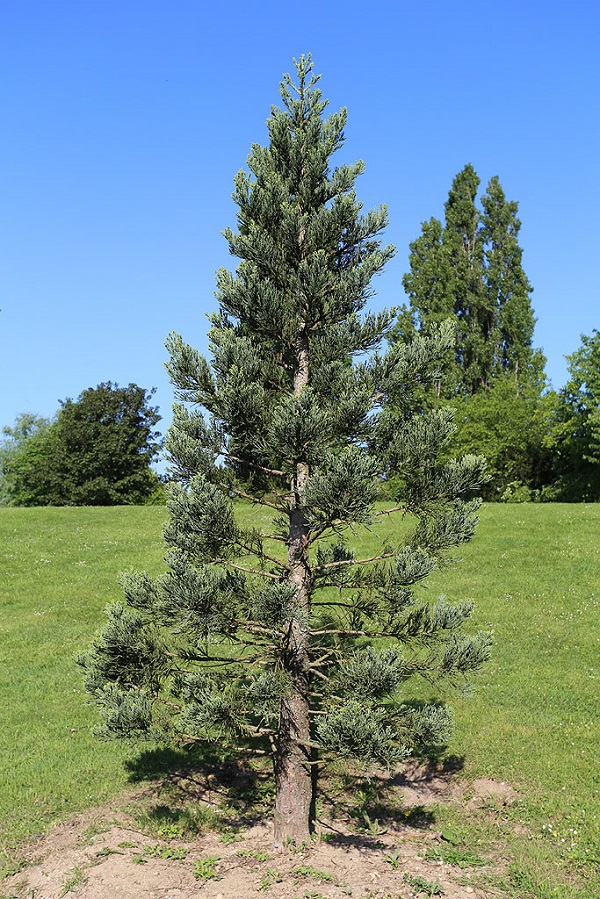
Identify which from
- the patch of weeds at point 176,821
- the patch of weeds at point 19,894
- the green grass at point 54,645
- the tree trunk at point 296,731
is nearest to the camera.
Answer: the patch of weeds at point 19,894

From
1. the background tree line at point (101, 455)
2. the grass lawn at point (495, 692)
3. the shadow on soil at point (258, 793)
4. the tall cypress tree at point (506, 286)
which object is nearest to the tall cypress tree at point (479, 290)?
the tall cypress tree at point (506, 286)

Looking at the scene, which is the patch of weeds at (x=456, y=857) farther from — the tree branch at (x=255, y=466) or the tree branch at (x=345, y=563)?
the tree branch at (x=255, y=466)

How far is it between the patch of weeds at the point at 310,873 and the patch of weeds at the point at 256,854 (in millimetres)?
542

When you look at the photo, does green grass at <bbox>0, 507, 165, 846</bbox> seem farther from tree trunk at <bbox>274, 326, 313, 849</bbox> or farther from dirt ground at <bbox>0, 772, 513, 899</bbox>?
tree trunk at <bbox>274, 326, 313, 849</bbox>

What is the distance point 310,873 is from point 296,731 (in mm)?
1669

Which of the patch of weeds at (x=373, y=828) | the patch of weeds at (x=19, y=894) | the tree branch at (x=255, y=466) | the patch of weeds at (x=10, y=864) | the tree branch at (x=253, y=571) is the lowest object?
the patch of weeds at (x=19, y=894)

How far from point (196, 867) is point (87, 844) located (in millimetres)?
1646

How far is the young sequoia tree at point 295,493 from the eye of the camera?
9.23m

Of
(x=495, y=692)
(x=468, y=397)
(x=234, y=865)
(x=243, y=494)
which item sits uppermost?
(x=468, y=397)

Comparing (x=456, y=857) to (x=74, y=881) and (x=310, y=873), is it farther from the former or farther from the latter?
(x=74, y=881)

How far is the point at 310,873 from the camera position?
8953mm

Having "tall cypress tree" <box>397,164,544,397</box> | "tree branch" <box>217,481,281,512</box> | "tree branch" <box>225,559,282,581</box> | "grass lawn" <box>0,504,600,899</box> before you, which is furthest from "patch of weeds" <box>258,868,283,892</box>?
"tall cypress tree" <box>397,164,544,397</box>

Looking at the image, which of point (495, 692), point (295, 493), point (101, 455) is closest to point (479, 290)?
point (101, 455)

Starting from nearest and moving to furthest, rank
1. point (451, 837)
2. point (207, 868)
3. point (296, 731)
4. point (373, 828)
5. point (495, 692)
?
1. point (207, 868)
2. point (296, 731)
3. point (451, 837)
4. point (373, 828)
5. point (495, 692)
